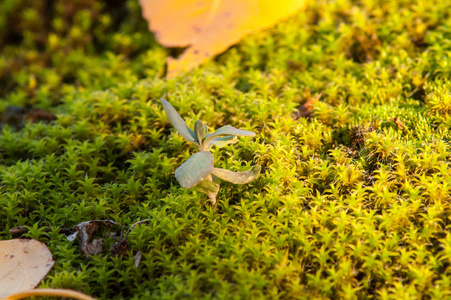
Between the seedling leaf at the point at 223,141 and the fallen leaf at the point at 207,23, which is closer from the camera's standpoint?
the seedling leaf at the point at 223,141

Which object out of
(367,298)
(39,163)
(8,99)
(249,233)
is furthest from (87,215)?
(8,99)

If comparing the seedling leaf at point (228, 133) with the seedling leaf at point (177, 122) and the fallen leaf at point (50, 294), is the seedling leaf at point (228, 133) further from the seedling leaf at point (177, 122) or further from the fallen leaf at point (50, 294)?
the fallen leaf at point (50, 294)

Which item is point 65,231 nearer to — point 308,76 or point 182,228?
point 182,228

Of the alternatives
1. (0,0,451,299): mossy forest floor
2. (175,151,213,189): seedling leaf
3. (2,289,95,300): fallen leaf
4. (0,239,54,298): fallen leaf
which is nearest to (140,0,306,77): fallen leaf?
(0,0,451,299): mossy forest floor

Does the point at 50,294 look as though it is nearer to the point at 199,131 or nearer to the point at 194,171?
the point at 194,171

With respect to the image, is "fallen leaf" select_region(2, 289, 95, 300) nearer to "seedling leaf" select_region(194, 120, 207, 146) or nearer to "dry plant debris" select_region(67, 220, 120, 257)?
"dry plant debris" select_region(67, 220, 120, 257)

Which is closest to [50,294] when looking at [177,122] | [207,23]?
[177,122]

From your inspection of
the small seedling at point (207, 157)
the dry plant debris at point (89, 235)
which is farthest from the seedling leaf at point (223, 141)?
the dry plant debris at point (89, 235)
